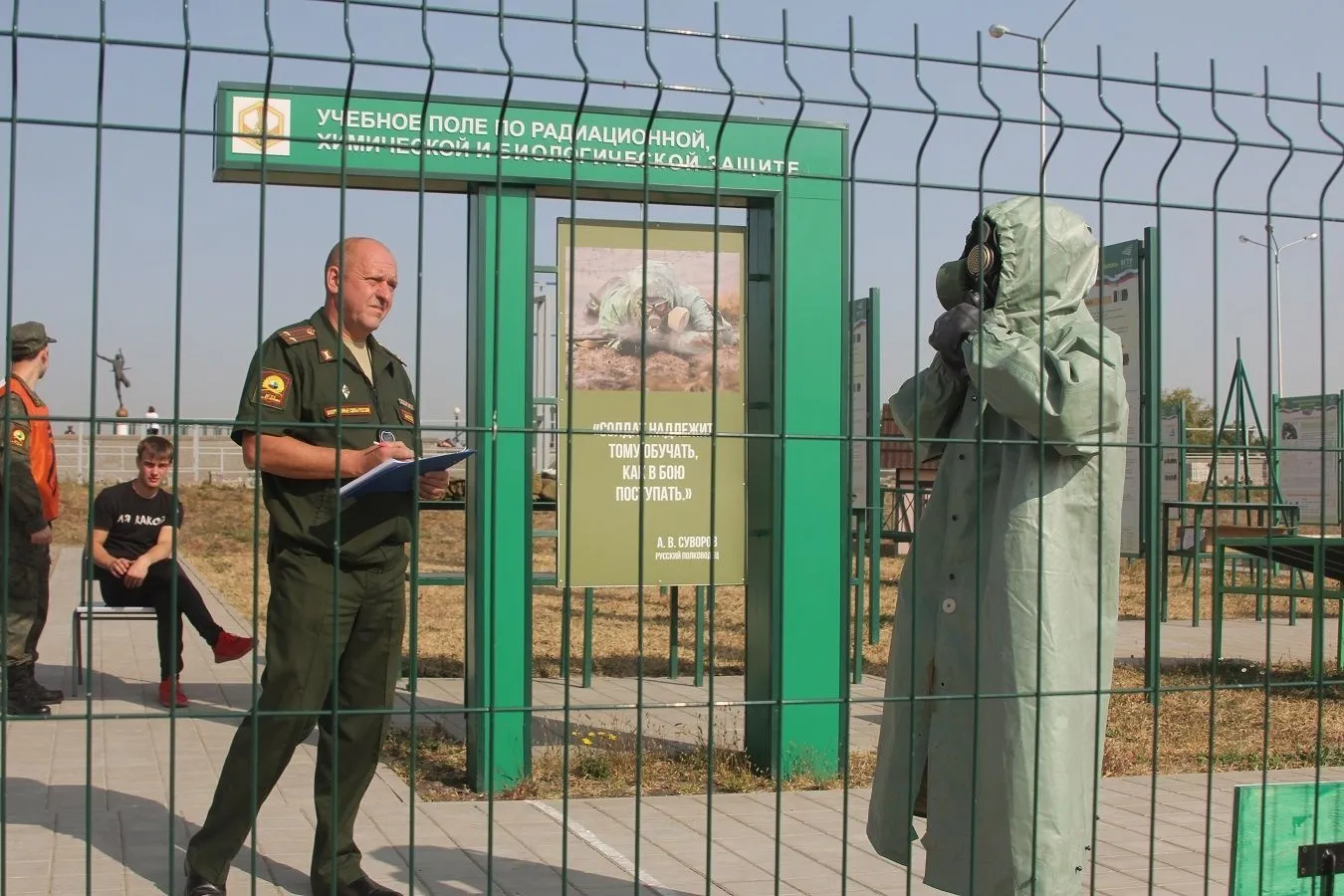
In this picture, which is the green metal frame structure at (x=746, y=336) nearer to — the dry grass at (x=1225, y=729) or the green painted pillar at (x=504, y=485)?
the green painted pillar at (x=504, y=485)

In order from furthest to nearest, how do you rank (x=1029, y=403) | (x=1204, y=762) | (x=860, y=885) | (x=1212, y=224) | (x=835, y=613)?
(x=1204, y=762)
(x=835, y=613)
(x=860, y=885)
(x=1212, y=224)
(x=1029, y=403)

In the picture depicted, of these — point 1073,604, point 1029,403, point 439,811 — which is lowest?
point 439,811

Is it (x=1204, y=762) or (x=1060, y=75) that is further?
(x=1204, y=762)

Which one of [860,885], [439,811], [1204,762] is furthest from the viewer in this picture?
[1204,762]

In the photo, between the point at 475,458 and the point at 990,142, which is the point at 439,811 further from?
the point at 990,142

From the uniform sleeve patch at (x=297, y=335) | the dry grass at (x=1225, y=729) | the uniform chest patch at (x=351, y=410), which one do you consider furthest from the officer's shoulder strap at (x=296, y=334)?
the dry grass at (x=1225, y=729)

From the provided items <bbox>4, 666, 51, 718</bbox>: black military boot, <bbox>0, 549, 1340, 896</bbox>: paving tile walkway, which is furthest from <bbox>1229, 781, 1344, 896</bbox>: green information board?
<bbox>4, 666, 51, 718</bbox>: black military boot

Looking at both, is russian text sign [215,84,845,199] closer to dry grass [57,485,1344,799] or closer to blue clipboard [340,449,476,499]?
dry grass [57,485,1344,799]

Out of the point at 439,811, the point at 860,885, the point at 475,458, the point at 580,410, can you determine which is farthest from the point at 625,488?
the point at 860,885

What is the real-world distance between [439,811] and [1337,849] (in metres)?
3.45

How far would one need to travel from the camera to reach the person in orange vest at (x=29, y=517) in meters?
7.06

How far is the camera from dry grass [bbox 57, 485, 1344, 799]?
6648 mm

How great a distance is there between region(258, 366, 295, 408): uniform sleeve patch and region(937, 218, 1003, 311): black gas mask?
1.90m

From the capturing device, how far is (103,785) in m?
6.48
